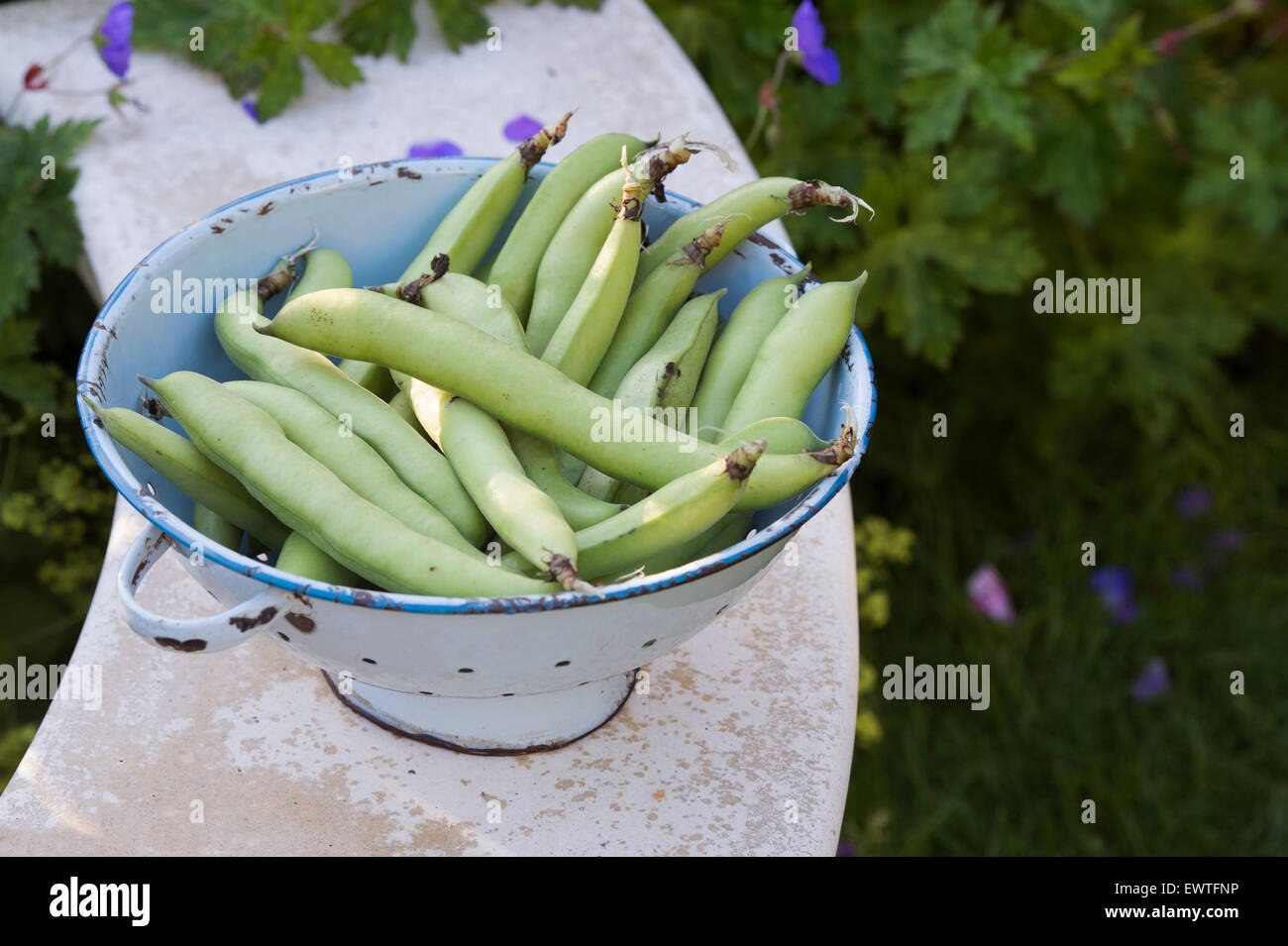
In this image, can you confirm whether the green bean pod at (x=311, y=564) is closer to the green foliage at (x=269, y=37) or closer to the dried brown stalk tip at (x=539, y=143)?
the dried brown stalk tip at (x=539, y=143)

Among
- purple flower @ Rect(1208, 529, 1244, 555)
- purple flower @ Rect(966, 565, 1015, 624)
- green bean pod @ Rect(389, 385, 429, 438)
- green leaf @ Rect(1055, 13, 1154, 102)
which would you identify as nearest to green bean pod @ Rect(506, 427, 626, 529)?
green bean pod @ Rect(389, 385, 429, 438)

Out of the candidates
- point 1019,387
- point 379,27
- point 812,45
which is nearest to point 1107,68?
point 812,45

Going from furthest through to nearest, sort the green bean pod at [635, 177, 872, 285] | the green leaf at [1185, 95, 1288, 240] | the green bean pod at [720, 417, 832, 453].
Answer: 1. the green leaf at [1185, 95, 1288, 240]
2. the green bean pod at [635, 177, 872, 285]
3. the green bean pod at [720, 417, 832, 453]

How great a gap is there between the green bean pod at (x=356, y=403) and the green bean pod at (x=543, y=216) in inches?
8.7

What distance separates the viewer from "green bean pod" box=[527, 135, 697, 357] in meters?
1.33

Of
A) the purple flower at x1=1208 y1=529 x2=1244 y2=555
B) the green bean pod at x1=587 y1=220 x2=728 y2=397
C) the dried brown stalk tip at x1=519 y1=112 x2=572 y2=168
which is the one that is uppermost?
the dried brown stalk tip at x1=519 y1=112 x2=572 y2=168

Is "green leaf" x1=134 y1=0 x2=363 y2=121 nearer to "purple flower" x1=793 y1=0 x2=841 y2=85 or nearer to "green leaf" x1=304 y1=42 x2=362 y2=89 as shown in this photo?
"green leaf" x1=304 y1=42 x2=362 y2=89

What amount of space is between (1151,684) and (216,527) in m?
2.12

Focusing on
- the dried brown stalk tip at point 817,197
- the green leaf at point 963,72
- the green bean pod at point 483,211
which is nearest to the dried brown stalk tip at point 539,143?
the green bean pod at point 483,211

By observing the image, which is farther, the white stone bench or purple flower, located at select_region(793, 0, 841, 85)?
purple flower, located at select_region(793, 0, 841, 85)

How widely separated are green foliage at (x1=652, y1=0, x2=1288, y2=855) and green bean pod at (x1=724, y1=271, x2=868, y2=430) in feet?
3.42

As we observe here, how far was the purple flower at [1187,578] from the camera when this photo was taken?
2879 millimetres

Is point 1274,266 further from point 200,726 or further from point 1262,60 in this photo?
point 200,726
